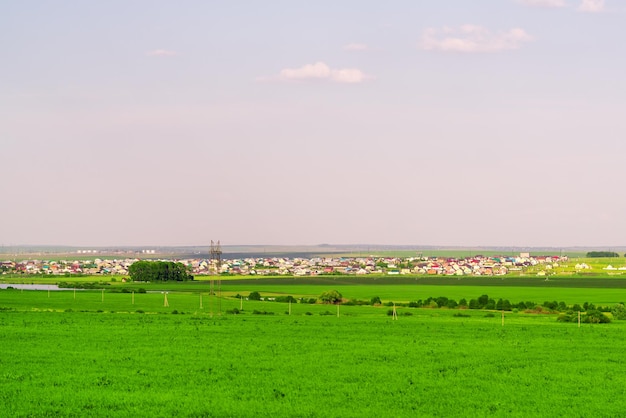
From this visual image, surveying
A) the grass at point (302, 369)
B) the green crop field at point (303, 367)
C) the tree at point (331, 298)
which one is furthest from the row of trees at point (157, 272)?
the grass at point (302, 369)

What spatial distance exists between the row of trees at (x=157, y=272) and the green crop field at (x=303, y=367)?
122691mm

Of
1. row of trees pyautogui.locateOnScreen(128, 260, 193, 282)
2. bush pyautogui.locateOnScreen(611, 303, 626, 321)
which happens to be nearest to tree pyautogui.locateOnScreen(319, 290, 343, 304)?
bush pyautogui.locateOnScreen(611, 303, 626, 321)

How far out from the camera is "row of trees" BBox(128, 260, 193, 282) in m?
188

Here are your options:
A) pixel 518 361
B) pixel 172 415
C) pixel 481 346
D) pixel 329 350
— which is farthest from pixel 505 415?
pixel 481 346

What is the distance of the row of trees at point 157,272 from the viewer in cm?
18850

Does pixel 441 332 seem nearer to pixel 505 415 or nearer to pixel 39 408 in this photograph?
pixel 505 415

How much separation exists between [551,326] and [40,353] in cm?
4159

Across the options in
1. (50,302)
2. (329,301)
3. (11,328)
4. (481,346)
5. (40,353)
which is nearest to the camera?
(40,353)

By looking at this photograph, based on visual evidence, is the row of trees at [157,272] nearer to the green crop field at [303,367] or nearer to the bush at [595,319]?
the green crop field at [303,367]

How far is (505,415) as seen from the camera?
27109 millimetres

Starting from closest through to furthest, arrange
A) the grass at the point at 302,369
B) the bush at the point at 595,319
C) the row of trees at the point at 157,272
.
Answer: the grass at the point at 302,369 < the bush at the point at 595,319 < the row of trees at the point at 157,272

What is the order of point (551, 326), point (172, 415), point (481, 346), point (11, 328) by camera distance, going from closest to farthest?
point (172, 415) → point (481, 346) → point (11, 328) → point (551, 326)

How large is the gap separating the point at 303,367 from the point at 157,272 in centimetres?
15807

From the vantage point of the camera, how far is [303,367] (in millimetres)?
37719
